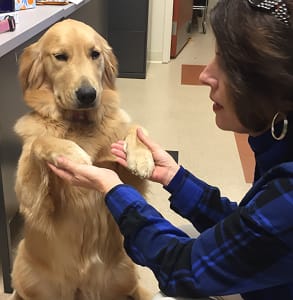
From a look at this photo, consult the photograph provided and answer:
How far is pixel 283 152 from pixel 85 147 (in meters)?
0.64

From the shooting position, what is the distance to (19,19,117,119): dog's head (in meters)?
1.40

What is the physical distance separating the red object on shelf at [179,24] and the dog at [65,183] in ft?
11.9

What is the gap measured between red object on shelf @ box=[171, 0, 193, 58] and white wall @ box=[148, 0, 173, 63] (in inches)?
5.2

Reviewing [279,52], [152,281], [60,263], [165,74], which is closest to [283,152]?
[279,52]

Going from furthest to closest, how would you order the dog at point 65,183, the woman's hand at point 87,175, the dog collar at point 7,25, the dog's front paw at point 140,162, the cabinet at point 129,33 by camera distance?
1. the cabinet at point 129,33
2. the dog collar at point 7,25
3. the dog at point 65,183
4. the dog's front paw at point 140,162
5. the woman's hand at point 87,175

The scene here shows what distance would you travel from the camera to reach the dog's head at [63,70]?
140cm

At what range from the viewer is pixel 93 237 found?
1.43m

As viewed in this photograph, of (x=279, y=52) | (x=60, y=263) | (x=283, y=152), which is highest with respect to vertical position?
(x=279, y=52)

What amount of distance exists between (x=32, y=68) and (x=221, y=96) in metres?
0.73

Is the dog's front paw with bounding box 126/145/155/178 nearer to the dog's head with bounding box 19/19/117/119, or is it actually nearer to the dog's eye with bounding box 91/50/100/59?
the dog's head with bounding box 19/19/117/119

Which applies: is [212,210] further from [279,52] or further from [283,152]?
[279,52]

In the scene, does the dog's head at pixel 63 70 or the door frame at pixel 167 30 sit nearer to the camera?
the dog's head at pixel 63 70

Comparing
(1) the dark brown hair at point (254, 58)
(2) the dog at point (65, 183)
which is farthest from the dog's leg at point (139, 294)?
(1) the dark brown hair at point (254, 58)

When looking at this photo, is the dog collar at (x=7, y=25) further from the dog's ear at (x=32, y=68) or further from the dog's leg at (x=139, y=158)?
Answer: the dog's leg at (x=139, y=158)
